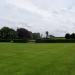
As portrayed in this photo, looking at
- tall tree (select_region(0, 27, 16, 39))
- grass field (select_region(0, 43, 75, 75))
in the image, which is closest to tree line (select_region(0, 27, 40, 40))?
tall tree (select_region(0, 27, 16, 39))

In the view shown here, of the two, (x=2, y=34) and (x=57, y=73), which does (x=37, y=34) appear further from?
(x=57, y=73)

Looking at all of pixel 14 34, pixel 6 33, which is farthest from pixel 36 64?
pixel 14 34

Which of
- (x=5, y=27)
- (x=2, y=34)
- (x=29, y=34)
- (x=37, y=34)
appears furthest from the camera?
(x=37, y=34)

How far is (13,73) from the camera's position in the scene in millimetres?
8422

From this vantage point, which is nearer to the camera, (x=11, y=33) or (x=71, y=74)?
(x=71, y=74)

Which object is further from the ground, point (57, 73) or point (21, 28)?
point (21, 28)

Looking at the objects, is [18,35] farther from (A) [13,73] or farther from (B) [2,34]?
(A) [13,73]

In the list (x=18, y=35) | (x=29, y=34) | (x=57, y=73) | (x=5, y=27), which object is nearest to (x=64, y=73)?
(x=57, y=73)

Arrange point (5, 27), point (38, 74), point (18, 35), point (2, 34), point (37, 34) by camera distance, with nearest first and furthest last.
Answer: point (38, 74) → point (2, 34) → point (5, 27) → point (18, 35) → point (37, 34)

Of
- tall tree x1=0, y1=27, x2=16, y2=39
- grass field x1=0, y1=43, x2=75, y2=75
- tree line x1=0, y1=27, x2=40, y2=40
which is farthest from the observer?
tree line x1=0, y1=27, x2=40, y2=40

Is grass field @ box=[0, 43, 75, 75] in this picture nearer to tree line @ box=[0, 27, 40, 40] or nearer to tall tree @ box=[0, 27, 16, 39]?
tree line @ box=[0, 27, 40, 40]

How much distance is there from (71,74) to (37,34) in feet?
473

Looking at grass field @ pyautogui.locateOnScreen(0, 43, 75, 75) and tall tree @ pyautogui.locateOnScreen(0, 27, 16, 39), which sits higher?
tall tree @ pyautogui.locateOnScreen(0, 27, 16, 39)

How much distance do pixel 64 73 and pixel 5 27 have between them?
105 meters
